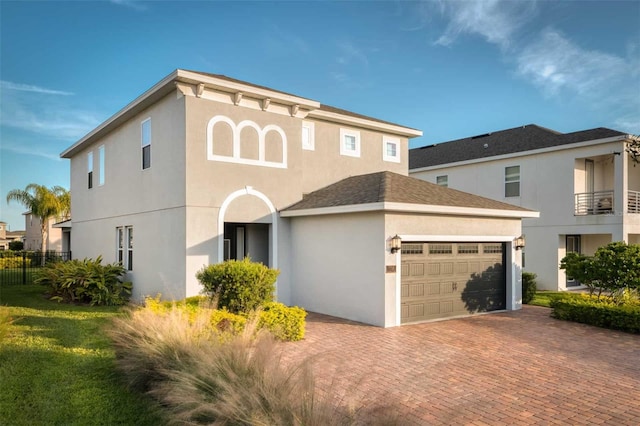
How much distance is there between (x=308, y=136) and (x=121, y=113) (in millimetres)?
6649

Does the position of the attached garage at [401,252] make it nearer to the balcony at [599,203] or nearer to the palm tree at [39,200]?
the balcony at [599,203]

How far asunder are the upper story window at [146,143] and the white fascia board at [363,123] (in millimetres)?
5569

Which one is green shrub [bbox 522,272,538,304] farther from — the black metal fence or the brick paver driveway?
the black metal fence

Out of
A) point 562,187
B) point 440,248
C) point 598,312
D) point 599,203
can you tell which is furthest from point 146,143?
point 599,203

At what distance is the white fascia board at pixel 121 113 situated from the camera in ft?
39.5

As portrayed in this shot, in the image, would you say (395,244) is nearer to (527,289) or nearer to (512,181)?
(527,289)

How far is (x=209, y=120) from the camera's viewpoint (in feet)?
40.6

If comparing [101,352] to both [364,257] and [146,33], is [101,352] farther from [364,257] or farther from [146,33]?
[146,33]

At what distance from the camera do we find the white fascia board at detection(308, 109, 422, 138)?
1534 cm

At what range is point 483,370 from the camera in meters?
7.41

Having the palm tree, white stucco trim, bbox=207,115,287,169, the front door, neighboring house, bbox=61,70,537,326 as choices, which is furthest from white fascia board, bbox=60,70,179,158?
the front door

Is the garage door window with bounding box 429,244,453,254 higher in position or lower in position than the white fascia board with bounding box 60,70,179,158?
lower

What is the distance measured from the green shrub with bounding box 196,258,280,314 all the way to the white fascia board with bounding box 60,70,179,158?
5732 millimetres

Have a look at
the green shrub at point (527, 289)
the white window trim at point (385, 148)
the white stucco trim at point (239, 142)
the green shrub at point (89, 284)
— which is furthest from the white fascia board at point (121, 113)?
the green shrub at point (527, 289)
